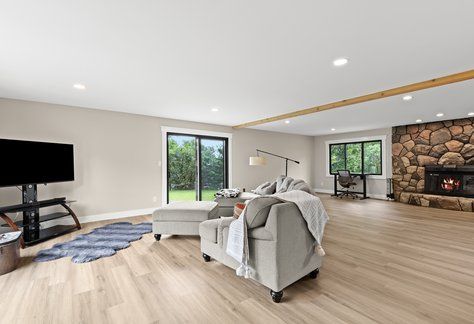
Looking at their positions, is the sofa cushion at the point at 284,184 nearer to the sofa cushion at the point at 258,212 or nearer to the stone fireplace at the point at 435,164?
the sofa cushion at the point at 258,212

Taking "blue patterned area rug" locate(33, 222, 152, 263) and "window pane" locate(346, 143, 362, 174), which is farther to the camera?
"window pane" locate(346, 143, 362, 174)

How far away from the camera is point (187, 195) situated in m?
6.04

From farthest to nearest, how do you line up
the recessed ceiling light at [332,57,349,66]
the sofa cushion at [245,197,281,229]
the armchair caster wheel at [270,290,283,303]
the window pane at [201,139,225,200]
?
the window pane at [201,139,225,200] < the recessed ceiling light at [332,57,349,66] < the sofa cushion at [245,197,281,229] < the armchair caster wheel at [270,290,283,303]

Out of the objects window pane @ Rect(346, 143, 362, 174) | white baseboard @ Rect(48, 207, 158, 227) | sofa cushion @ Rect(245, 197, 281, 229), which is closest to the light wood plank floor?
sofa cushion @ Rect(245, 197, 281, 229)

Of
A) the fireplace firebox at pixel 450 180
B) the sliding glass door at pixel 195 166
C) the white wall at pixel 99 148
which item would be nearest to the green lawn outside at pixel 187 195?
the sliding glass door at pixel 195 166

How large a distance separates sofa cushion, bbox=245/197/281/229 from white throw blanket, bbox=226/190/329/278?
6 centimetres

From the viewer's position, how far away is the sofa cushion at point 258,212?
6.87 feet

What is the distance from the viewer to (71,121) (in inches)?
175

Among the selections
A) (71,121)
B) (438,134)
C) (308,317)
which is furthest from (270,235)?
Answer: (438,134)

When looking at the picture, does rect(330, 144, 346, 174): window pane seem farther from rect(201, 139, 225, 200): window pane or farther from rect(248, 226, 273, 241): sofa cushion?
rect(248, 226, 273, 241): sofa cushion

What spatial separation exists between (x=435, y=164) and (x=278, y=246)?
678cm

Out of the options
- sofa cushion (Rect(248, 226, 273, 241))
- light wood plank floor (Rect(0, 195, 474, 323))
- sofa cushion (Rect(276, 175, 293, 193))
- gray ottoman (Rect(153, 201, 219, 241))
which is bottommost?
light wood plank floor (Rect(0, 195, 474, 323))

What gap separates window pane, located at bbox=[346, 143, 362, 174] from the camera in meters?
8.10

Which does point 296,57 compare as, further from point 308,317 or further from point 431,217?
point 431,217
